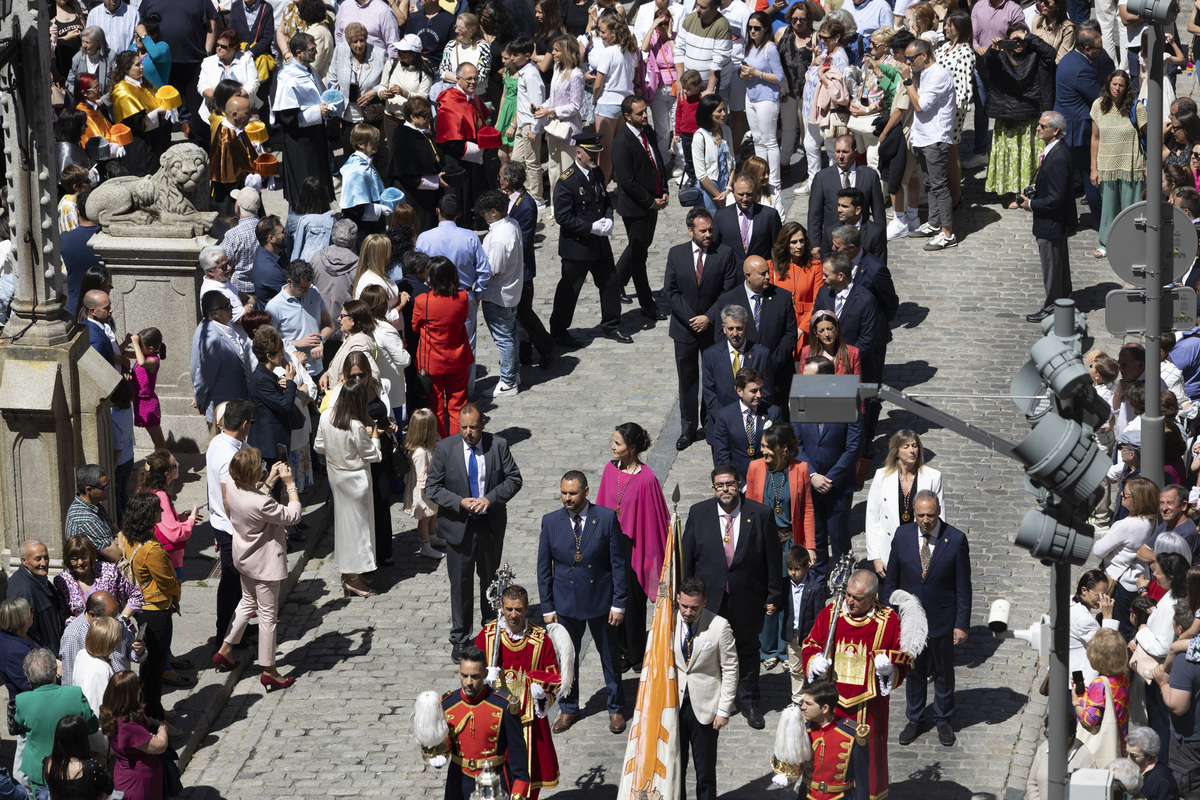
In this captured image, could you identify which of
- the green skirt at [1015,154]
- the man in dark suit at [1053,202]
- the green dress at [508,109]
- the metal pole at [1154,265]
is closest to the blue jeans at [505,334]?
the green dress at [508,109]

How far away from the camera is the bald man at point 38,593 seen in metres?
11.5

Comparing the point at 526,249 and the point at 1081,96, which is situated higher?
the point at 1081,96

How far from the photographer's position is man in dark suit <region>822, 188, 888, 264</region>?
53.3ft

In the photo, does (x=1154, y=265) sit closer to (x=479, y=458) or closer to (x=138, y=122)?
(x=479, y=458)

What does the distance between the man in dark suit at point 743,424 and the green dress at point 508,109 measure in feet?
23.6


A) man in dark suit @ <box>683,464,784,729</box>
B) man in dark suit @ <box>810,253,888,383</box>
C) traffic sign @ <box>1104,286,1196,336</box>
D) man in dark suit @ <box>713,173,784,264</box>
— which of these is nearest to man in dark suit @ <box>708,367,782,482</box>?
man in dark suit @ <box>683,464,784,729</box>

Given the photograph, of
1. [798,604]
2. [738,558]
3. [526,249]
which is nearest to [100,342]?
[526,249]

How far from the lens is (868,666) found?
1152 cm

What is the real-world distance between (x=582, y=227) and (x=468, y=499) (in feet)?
15.9

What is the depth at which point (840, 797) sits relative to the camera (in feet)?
37.0

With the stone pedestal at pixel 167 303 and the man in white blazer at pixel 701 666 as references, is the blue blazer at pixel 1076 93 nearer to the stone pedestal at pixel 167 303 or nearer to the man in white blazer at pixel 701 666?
the stone pedestal at pixel 167 303

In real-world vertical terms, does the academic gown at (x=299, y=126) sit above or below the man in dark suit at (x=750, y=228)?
above

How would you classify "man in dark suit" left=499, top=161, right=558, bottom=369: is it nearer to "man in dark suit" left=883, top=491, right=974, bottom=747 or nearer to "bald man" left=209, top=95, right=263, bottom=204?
"bald man" left=209, top=95, right=263, bottom=204

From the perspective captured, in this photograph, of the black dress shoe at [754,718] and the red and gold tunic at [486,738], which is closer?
the red and gold tunic at [486,738]
